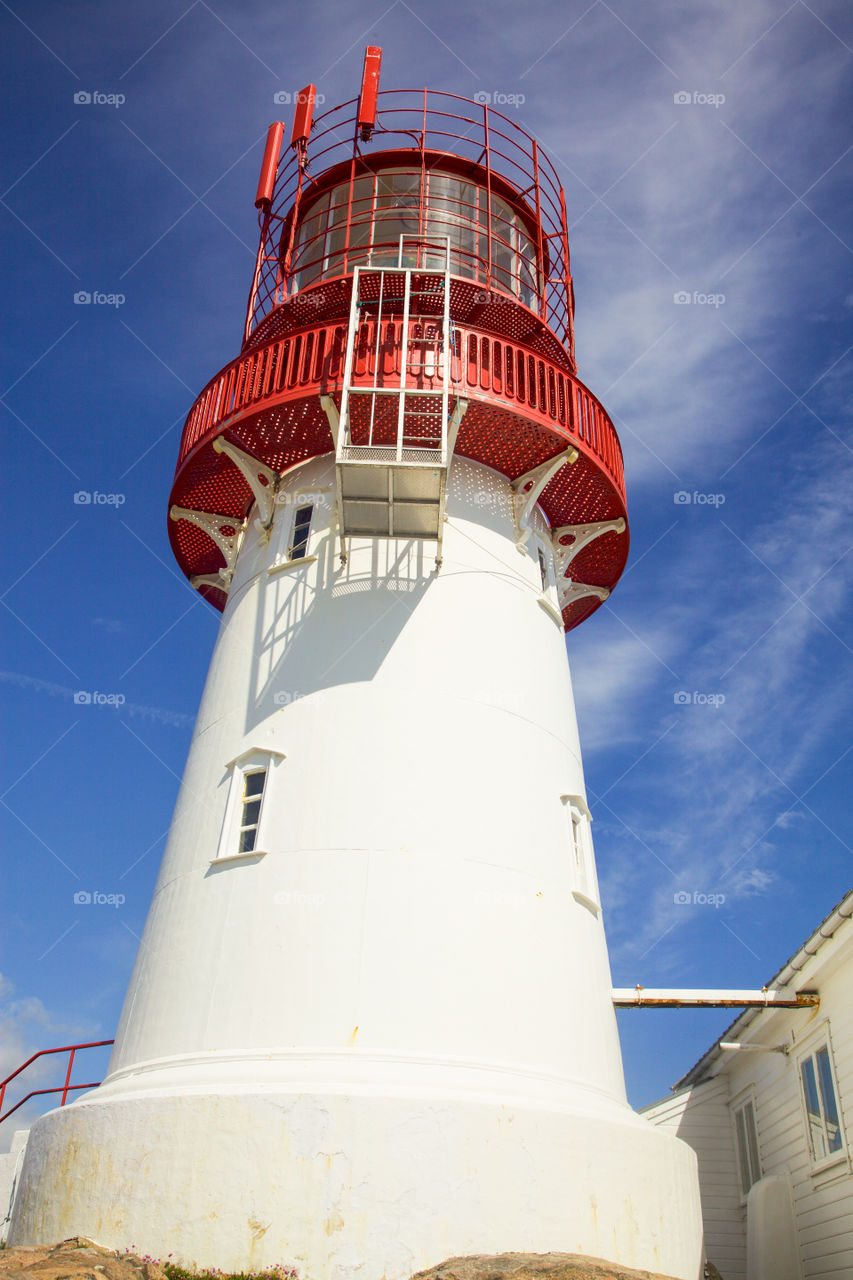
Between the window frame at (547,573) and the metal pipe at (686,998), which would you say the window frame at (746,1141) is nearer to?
Result: the metal pipe at (686,998)

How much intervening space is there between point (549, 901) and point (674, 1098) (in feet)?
33.6

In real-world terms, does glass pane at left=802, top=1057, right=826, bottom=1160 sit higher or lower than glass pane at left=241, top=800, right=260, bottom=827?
lower

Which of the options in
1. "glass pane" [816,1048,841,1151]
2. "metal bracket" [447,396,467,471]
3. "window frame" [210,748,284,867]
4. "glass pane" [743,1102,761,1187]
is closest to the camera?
"window frame" [210,748,284,867]

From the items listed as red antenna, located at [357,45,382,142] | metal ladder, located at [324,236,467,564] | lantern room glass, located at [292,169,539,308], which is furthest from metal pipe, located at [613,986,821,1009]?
red antenna, located at [357,45,382,142]

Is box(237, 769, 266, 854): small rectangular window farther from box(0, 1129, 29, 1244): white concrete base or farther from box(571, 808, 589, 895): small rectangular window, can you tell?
box(0, 1129, 29, 1244): white concrete base

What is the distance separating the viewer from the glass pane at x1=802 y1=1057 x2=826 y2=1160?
12.9m

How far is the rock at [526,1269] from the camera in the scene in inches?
282

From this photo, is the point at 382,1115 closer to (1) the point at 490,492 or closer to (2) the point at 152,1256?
(2) the point at 152,1256

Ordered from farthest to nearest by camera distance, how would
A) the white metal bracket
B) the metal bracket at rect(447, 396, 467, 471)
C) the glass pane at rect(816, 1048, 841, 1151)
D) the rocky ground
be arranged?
the white metal bracket
the glass pane at rect(816, 1048, 841, 1151)
the metal bracket at rect(447, 396, 467, 471)
the rocky ground

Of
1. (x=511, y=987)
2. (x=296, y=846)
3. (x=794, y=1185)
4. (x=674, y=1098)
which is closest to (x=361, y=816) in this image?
(x=296, y=846)

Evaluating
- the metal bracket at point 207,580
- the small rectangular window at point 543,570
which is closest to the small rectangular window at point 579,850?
the small rectangular window at point 543,570

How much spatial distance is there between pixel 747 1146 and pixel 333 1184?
37.5 feet

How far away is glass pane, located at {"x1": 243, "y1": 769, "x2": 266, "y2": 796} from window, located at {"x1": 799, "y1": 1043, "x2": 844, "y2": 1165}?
27.3 ft

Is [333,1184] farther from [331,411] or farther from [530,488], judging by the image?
[530,488]
